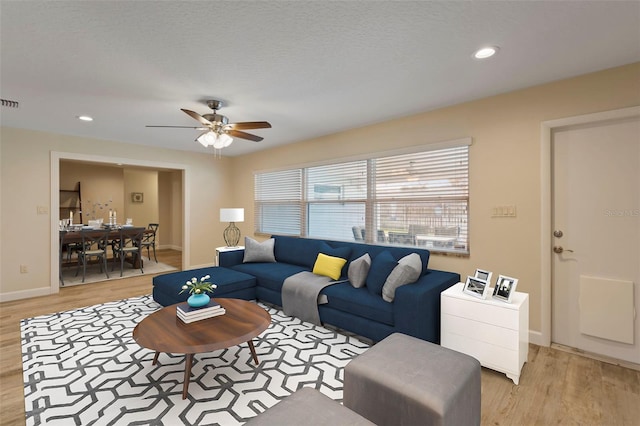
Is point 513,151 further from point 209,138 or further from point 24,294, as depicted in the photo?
point 24,294

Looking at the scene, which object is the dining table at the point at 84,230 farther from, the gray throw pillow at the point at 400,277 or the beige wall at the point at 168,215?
the gray throw pillow at the point at 400,277

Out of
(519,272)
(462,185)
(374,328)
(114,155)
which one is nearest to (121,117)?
(114,155)

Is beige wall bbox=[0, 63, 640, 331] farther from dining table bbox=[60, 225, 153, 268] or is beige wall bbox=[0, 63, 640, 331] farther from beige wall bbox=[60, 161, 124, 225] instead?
beige wall bbox=[60, 161, 124, 225]

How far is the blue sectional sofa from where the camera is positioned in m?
2.64

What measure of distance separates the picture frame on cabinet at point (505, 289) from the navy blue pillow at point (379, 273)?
91cm

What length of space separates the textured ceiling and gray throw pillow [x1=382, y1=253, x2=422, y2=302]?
180 centimetres

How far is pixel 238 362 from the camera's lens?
2566 millimetres

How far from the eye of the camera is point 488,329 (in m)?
2.37

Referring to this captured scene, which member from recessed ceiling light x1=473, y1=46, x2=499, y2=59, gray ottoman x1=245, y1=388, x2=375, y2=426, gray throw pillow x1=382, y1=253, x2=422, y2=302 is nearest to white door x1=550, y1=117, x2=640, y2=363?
recessed ceiling light x1=473, y1=46, x2=499, y2=59

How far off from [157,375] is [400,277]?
227 cm

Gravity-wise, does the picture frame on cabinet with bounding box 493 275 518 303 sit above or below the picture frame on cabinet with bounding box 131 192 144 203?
below

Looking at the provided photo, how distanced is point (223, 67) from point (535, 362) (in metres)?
3.80

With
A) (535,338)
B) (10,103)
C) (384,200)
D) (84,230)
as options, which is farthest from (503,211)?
(84,230)

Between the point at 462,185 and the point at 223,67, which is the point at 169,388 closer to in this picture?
the point at 223,67
